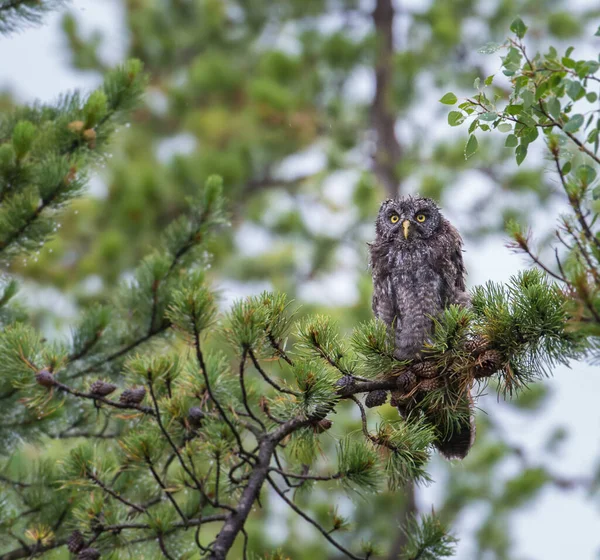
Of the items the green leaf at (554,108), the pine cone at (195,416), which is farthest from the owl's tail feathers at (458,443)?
the green leaf at (554,108)

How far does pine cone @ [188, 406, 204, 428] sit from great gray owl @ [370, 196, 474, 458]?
2.92ft

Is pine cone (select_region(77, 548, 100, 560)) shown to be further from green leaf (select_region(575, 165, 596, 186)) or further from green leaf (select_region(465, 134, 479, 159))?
green leaf (select_region(575, 165, 596, 186))

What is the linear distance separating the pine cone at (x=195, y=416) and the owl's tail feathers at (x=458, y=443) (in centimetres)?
99

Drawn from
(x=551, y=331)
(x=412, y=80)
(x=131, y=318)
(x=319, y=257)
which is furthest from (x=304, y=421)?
(x=319, y=257)

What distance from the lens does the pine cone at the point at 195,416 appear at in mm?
2467

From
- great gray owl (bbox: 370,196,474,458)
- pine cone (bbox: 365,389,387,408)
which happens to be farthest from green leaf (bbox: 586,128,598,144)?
great gray owl (bbox: 370,196,474,458)

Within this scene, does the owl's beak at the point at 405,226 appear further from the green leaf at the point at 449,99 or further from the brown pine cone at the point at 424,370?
the green leaf at the point at 449,99

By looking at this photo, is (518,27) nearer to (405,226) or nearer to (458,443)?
(405,226)

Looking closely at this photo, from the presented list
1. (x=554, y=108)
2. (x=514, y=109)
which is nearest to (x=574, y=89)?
(x=554, y=108)

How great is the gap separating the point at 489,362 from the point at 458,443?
33.4 inches

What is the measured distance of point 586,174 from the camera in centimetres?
179

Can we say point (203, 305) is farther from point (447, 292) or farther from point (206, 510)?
point (447, 292)

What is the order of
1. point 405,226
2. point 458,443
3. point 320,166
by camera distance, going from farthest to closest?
point 320,166
point 405,226
point 458,443

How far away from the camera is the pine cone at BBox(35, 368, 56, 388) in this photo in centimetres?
244
